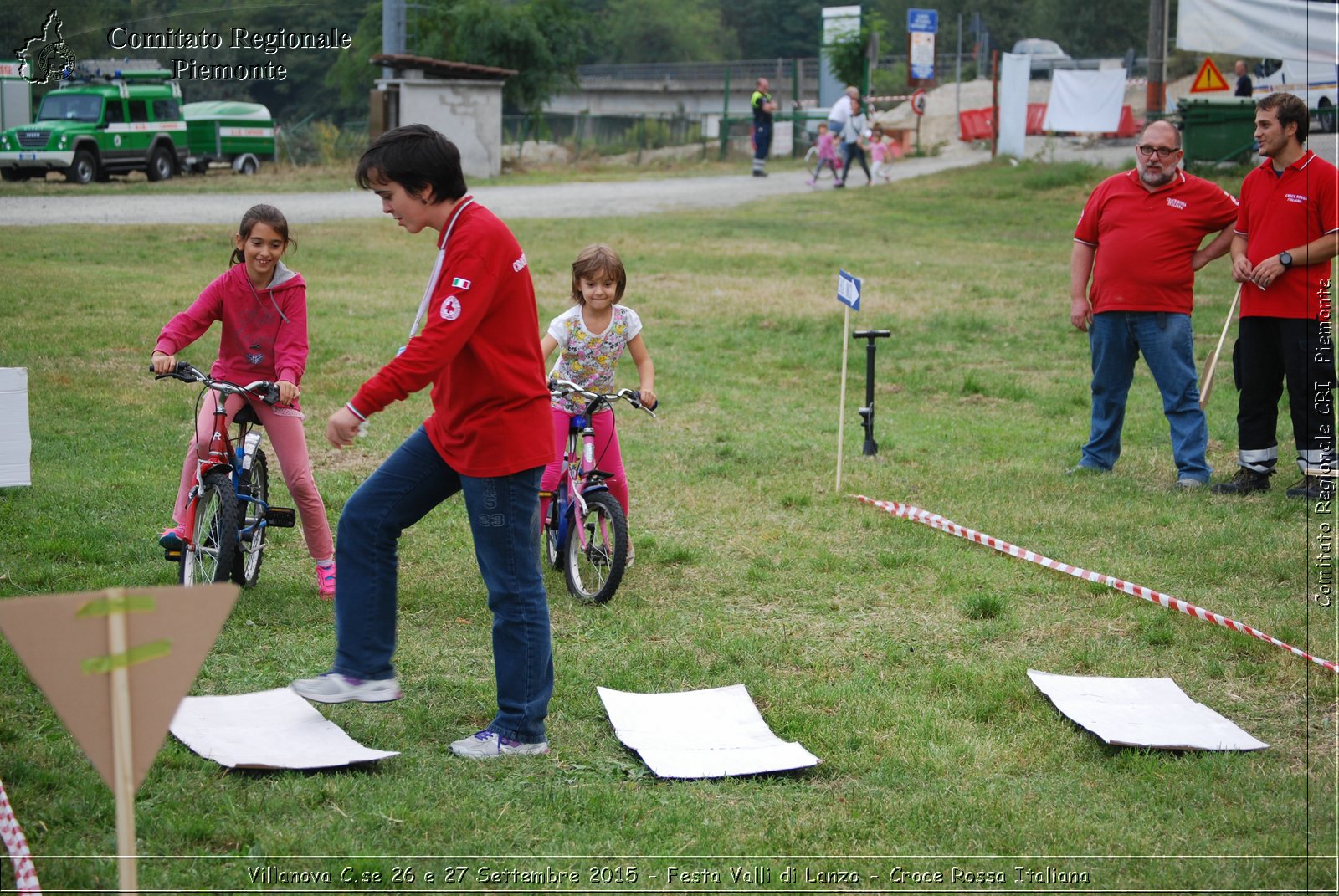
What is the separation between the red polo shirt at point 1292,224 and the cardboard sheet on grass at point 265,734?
6.11m

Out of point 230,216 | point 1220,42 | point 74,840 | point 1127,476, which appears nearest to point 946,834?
point 74,840

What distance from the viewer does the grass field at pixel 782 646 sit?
12.5 feet

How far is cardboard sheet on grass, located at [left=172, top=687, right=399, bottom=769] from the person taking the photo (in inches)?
167

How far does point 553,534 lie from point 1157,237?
445cm

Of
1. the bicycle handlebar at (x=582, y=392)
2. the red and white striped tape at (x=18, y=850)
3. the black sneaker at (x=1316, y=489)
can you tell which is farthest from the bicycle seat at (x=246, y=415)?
the black sneaker at (x=1316, y=489)

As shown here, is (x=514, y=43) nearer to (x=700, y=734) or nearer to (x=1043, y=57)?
(x=1043, y=57)

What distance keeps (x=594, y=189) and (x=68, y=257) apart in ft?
47.6

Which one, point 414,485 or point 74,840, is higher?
point 414,485

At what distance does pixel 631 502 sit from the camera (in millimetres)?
8141

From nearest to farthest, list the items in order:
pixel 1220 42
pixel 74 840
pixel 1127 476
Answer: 1. pixel 74 840
2. pixel 1127 476
3. pixel 1220 42

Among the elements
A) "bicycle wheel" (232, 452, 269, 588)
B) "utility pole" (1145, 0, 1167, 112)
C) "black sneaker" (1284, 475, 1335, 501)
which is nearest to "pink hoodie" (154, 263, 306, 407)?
"bicycle wheel" (232, 452, 269, 588)

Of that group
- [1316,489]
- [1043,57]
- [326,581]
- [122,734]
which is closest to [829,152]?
[1043,57]

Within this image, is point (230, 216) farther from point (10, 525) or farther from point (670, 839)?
point (670, 839)

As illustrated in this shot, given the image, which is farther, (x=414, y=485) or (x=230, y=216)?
(x=230, y=216)
